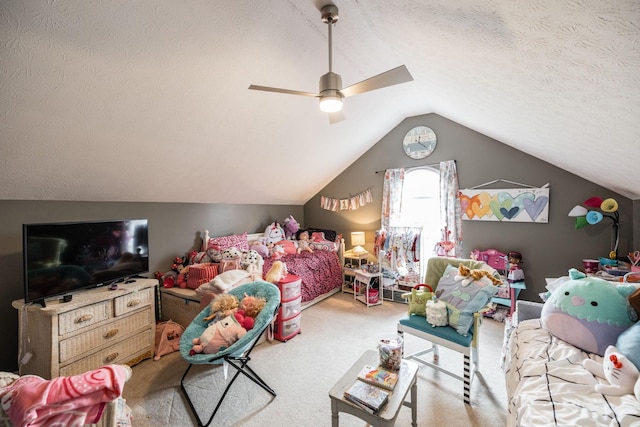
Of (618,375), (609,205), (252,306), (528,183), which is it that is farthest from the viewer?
(528,183)

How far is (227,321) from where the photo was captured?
208 centimetres

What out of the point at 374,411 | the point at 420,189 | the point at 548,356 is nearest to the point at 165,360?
the point at 374,411

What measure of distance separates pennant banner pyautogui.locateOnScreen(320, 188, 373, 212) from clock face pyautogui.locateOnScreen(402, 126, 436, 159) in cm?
93

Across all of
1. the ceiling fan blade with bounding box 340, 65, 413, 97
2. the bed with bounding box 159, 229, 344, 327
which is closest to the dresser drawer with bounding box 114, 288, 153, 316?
the bed with bounding box 159, 229, 344, 327

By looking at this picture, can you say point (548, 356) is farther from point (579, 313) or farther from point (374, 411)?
point (374, 411)

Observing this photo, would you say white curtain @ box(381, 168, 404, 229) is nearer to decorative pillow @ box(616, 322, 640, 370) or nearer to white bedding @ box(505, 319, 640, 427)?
white bedding @ box(505, 319, 640, 427)

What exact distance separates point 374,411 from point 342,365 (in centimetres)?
120

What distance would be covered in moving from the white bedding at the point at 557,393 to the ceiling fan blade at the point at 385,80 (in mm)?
1763

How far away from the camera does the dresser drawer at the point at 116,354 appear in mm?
2021

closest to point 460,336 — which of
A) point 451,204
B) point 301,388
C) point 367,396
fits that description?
point 367,396

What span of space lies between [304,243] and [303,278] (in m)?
0.93

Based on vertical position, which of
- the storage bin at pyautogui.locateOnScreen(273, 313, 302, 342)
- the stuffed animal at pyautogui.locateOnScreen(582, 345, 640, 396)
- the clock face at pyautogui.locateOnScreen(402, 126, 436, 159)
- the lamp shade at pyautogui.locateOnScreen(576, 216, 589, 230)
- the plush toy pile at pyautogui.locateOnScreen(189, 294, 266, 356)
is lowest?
the storage bin at pyautogui.locateOnScreen(273, 313, 302, 342)

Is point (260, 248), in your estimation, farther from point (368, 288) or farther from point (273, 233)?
point (368, 288)

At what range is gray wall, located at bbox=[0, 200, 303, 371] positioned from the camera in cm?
212
